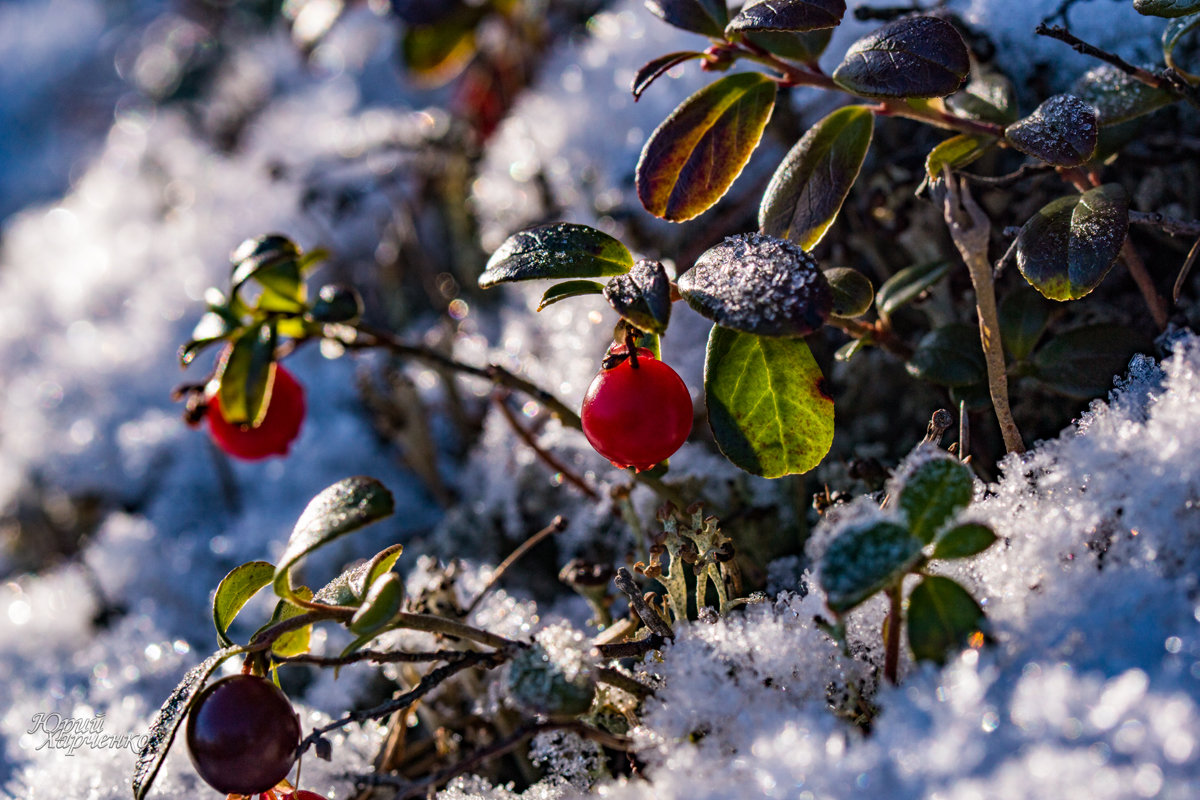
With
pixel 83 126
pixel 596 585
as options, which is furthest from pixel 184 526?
pixel 83 126

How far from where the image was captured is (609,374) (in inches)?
33.1

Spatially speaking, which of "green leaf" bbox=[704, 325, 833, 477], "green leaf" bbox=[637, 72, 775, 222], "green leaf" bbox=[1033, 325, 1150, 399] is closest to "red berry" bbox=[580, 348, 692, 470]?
"green leaf" bbox=[704, 325, 833, 477]

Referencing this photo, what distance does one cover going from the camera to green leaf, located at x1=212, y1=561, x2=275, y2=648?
2.71 feet

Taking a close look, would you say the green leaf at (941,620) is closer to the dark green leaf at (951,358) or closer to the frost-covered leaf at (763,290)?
the frost-covered leaf at (763,290)

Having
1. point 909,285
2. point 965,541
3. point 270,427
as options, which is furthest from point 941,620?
point 270,427

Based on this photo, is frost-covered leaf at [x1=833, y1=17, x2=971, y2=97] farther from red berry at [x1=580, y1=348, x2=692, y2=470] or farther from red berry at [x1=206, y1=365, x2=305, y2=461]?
red berry at [x1=206, y1=365, x2=305, y2=461]

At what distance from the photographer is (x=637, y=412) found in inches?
32.2

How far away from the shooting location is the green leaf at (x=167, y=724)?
72 cm

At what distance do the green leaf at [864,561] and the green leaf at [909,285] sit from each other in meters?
0.43

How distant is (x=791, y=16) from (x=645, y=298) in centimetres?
28

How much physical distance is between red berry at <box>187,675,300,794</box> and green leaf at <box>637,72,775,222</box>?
0.54 meters

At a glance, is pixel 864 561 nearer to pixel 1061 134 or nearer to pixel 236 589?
pixel 1061 134

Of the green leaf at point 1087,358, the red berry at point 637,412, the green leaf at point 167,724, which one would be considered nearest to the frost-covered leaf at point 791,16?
the red berry at point 637,412

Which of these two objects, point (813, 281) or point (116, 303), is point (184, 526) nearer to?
point (116, 303)
